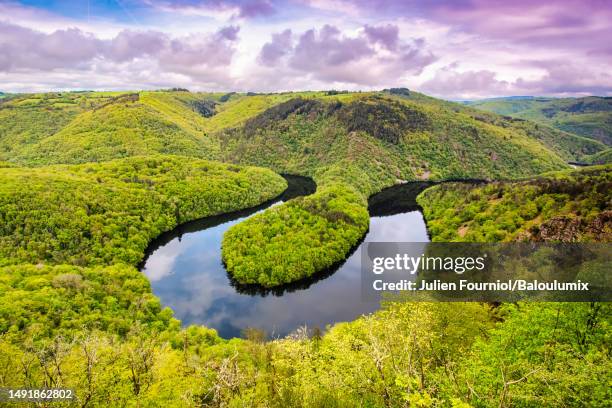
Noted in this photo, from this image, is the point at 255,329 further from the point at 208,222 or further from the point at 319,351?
the point at 208,222

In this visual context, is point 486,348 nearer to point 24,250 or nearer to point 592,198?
point 592,198

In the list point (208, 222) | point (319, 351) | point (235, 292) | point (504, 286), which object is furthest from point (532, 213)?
point (208, 222)

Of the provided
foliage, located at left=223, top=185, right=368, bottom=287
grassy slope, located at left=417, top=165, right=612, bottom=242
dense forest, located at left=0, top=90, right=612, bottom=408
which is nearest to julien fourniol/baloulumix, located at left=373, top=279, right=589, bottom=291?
dense forest, located at left=0, top=90, right=612, bottom=408

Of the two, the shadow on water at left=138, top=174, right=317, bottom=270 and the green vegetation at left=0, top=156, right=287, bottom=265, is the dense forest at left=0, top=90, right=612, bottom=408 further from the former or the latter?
the shadow on water at left=138, top=174, right=317, bottom=270

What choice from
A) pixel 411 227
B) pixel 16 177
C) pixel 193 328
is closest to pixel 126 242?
pixel 16 177

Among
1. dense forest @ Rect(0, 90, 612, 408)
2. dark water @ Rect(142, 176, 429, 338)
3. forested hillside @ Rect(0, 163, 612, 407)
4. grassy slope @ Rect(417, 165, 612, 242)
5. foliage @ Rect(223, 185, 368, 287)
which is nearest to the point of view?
forested hillside @ Rect(0, 163, 612, 407)

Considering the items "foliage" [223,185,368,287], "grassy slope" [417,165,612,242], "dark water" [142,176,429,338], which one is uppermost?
"grassy slope" [417,165,612,242]
